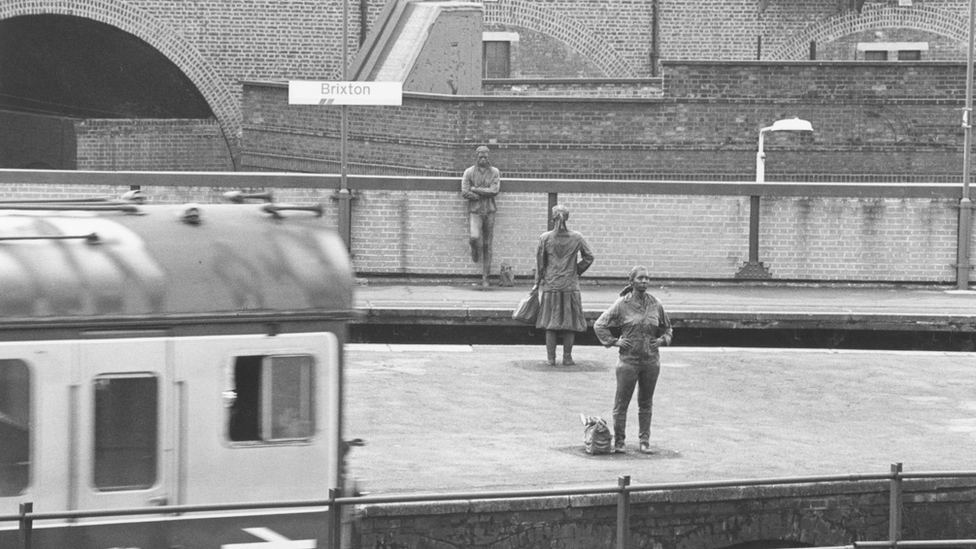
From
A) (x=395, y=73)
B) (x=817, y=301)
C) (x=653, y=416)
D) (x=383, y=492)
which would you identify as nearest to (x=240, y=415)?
(x=383, y=492)

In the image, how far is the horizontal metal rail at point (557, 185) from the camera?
21.1m

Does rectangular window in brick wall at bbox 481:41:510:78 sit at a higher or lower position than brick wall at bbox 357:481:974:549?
higher

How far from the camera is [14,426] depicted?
7902 millimetres

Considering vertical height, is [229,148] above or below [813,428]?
above

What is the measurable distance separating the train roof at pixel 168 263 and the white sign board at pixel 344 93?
12305 millimetres

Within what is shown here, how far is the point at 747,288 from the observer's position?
21.8 metres

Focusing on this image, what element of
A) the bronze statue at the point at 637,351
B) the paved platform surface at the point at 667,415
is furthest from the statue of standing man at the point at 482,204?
the bronze statue at the point at 637,351

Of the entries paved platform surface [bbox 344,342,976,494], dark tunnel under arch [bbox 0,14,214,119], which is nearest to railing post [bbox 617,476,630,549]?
paved platform surface [bbox 344,342,976,494]

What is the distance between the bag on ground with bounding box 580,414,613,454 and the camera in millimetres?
12203

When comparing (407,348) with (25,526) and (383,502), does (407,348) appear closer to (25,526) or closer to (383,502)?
(383,502)

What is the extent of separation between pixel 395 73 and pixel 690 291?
920 cm

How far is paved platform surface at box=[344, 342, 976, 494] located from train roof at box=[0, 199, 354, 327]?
2.44m

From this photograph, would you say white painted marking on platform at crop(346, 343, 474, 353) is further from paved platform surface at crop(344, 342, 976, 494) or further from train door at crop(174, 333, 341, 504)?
train door at crop(174, 333, 341, 504)

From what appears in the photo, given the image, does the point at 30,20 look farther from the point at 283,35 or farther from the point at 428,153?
the point at 428,153
